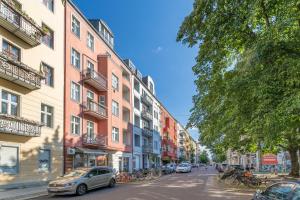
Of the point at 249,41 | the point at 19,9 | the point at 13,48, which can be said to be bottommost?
the point at 249,41

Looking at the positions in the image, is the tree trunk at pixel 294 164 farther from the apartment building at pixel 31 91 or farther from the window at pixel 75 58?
the window at pixel 75 58

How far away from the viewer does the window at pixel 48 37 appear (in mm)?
26553

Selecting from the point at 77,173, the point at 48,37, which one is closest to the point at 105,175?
the point at 77,173

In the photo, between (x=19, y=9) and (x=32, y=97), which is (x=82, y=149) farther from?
(x=19, y=9)

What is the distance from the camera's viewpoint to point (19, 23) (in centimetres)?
2212

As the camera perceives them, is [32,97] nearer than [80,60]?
Yes

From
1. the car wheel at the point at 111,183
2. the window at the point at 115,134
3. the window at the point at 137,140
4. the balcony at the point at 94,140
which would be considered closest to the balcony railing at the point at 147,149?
the window at the point at 137,140

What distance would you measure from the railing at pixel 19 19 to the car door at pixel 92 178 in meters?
9.23

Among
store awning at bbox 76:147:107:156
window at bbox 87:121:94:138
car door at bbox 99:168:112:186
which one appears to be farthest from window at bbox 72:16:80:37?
car door at bbox 99:168:112:186

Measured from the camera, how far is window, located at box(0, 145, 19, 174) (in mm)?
21289

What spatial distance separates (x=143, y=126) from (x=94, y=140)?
84.6 feet

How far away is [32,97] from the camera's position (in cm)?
2419

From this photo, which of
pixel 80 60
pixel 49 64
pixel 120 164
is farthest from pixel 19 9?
pixel 120 164

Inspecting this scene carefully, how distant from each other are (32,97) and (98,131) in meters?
13.3
